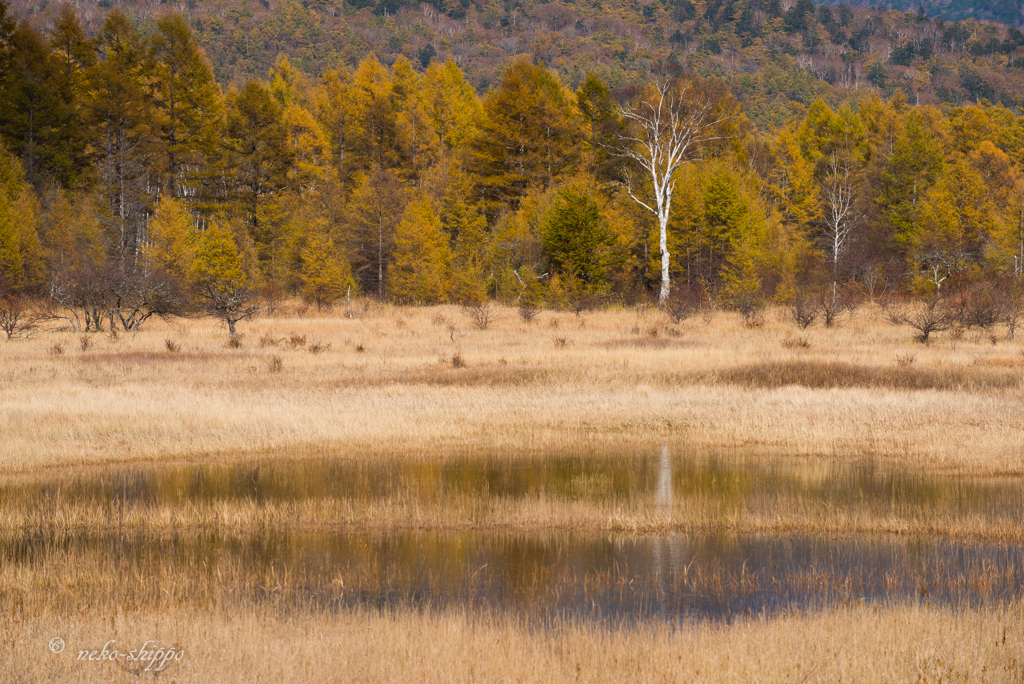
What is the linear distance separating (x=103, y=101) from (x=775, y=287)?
4240 cm

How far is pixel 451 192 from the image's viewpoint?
190 feet

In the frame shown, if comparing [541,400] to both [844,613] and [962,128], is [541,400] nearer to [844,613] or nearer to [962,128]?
[844,613]

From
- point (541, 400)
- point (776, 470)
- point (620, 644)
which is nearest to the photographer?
point (620, 644)

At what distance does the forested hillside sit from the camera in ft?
159

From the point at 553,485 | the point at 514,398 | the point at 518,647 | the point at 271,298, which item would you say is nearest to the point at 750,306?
the point at 514,398

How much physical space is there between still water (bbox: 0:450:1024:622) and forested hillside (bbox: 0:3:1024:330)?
25.3 metres

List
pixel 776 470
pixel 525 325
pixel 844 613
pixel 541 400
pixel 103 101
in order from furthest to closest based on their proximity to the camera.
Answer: pixel 103 101, pixel 525 325, pixel 541 400, pixel 776 470, pixel 844 613

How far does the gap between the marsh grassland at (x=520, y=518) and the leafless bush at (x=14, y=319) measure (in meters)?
8.78

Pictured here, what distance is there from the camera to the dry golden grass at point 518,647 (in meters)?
7.09

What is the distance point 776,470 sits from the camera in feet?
52.2

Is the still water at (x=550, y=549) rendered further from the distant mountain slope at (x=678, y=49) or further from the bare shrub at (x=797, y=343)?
the distant mountain slope at (x=678, y=49)

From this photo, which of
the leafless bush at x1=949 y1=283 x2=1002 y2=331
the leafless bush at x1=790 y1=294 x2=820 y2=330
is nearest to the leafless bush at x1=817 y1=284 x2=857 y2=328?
the leafless bush at x1=790 y1=294 x2=820 y2=330

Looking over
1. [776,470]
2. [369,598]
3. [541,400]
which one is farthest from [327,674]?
[541,400]

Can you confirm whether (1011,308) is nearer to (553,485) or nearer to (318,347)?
(318,347)
